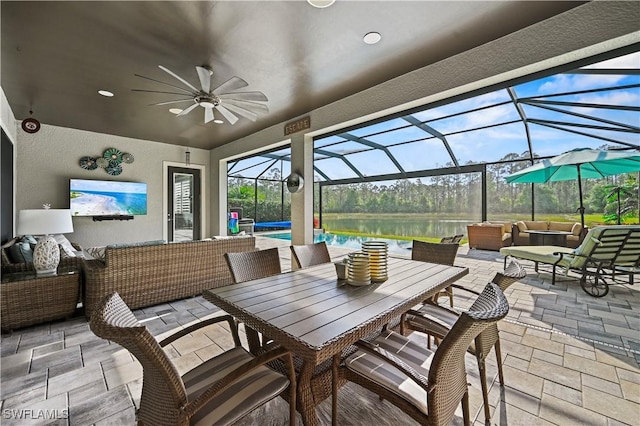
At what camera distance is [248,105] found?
132 inches

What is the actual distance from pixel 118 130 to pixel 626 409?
7825 mm

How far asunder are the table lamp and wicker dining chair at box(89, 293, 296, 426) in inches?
109

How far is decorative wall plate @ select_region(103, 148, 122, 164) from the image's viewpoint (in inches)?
231

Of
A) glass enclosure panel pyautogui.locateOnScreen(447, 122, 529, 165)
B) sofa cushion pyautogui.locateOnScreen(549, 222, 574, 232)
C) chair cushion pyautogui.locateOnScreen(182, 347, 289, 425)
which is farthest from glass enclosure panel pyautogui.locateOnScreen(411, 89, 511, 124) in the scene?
chair cushion pyautogui.locateOnScreen(182, 347, 289, 425)

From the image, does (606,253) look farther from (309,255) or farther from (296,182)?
(296,182)

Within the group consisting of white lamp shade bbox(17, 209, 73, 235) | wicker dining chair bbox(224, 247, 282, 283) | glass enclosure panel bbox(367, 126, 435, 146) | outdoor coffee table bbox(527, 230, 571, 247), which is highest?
glass enclosure panel bbox(367, 126, 435, 146)

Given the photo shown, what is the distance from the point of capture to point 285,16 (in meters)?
2.21

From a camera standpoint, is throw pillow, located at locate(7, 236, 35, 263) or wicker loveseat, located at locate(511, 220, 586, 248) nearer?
throw pillow, located at locate(7, 236, 35, 263)

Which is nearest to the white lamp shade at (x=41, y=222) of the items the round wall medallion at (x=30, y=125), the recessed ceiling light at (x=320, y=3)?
the round wall medallion at (x=30, y=125)

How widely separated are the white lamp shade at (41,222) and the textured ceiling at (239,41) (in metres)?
1.64

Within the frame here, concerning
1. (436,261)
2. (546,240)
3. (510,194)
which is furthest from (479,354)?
(510,194)

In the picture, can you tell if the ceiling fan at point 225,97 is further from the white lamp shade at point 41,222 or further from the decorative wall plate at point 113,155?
the decorative wall plate at point 113,155

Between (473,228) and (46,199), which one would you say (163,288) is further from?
(473,228)

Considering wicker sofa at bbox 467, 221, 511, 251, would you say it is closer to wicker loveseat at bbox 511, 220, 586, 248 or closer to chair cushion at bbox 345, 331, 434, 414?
wicker loveseat at bbox 511, 220, 586, 248
